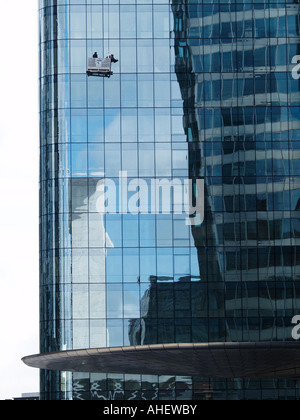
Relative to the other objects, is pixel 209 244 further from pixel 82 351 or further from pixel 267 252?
pixel 82 351

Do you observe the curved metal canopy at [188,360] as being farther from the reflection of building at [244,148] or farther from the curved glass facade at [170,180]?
the reflection of building at [244,148]

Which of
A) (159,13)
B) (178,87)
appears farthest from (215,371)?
(159,13)

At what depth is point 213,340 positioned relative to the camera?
87062 millimetres

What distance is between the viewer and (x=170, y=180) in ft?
292

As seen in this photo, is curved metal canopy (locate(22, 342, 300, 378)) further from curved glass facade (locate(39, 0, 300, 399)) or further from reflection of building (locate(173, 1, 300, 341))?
reflection of building (locate(173, 1, 300, 341))

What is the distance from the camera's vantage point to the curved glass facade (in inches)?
3460

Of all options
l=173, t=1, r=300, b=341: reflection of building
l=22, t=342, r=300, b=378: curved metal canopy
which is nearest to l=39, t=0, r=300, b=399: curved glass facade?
l=173, t=1, r=300, b=341: reflection of building

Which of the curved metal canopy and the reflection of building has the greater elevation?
the reflection of building

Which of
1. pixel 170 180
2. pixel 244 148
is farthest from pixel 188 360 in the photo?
pixel 244 148

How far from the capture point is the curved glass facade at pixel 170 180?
3460 inches

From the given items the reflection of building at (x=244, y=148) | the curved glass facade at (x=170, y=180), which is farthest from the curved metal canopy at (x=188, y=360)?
the reflection of building at (x=244, y=148)
